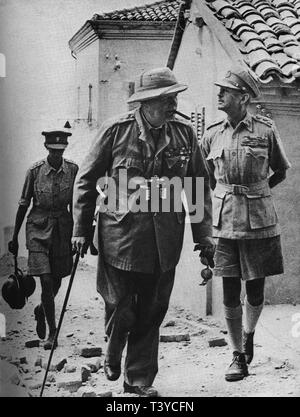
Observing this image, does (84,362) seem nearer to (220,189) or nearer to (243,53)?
(220,189)

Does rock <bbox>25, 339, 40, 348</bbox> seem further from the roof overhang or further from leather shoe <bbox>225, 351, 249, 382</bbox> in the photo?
the roof overhang

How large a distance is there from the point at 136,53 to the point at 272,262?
6.47 ft

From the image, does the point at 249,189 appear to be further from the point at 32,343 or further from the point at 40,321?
the point at 32,343

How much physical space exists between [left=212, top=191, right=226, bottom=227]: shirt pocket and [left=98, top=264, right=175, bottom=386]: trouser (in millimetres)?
700

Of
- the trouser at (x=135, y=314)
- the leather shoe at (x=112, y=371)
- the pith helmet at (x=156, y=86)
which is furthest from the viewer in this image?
the leather shoe at (x=112, y=371)

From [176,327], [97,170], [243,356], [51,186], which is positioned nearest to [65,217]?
[51,186]

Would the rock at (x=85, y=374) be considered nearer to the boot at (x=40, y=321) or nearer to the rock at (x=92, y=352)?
the rock at (x=92, y=352)

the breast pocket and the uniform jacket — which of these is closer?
the breast pocket

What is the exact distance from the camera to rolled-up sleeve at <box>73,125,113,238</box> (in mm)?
5594

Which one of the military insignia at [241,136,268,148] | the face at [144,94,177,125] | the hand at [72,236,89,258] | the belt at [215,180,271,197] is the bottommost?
the hand at [72,236,89,258]

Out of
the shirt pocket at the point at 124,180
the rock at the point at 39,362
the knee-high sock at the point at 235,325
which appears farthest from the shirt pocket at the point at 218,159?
the rock at the point at 39,362

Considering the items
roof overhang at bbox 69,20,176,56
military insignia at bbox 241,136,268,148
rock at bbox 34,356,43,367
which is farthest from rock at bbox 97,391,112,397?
roof overhang at bbox 69,20,176,56

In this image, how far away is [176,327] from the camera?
660 cm

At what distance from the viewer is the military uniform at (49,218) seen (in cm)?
630
